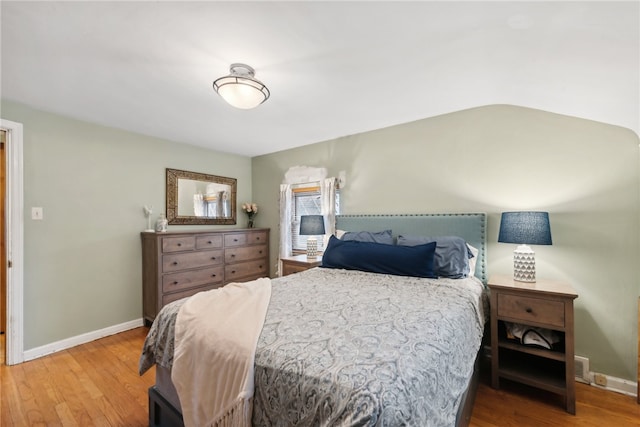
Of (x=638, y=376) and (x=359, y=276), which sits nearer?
(x=638, y=376)

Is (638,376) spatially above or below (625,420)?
above

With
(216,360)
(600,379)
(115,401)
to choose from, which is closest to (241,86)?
(216,360)

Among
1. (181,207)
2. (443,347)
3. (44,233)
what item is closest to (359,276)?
(443,347)

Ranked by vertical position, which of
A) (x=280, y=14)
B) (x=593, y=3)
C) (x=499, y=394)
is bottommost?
(x=499, y=394)

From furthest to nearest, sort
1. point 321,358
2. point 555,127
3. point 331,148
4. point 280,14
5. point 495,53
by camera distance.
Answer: point 331,148
point 555,127
point 495,53
point 280,14
point 321,358

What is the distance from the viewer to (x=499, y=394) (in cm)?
198

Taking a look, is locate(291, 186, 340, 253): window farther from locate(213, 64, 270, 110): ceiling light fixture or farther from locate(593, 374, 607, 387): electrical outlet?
locate(593, 374, 607, 387): electrical outlet

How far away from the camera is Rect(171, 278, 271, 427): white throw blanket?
105cm

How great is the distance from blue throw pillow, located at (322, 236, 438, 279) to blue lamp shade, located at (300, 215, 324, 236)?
2.09 feet

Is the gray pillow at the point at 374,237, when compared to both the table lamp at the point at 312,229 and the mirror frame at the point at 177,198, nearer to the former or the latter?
the table lamp at the point at 312,229

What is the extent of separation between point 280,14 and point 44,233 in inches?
115

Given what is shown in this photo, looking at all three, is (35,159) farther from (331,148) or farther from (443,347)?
(443,347)

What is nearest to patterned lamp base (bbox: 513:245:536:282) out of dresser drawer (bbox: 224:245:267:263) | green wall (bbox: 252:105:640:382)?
green wall (bbox: 252:105:640:382)

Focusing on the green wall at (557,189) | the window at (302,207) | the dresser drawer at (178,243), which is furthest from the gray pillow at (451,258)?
the dresser drawer at (178,243)
